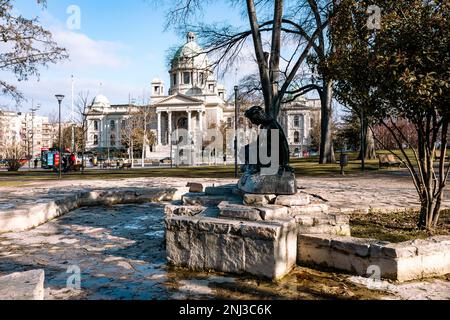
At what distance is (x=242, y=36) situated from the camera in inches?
712

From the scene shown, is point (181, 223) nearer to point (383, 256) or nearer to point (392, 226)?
point (383, 256)

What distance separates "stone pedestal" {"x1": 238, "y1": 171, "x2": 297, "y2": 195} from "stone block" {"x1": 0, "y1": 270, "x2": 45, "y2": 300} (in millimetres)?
2824

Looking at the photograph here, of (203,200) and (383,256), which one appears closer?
(383,256)

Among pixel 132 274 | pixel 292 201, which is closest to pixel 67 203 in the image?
pixel 132 274

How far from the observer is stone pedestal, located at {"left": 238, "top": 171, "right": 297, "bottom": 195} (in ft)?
15.9

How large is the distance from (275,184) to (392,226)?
2.13m

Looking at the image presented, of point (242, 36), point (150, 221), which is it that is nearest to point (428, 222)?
point (150, 221)

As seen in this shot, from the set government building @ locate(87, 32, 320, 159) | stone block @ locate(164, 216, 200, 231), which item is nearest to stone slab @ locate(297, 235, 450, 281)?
stone block @ locate(164, 216, 200, 231)

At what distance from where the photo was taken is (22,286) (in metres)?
2.65

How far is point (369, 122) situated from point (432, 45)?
1627mm

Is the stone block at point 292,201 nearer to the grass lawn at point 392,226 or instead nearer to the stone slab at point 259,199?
the stone slab at point 259,199

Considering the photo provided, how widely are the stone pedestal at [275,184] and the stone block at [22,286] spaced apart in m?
2.82

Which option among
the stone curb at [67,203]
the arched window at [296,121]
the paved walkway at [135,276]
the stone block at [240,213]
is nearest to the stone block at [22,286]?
the paved walkway at [135,276]
